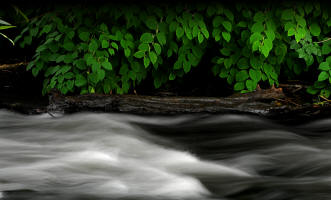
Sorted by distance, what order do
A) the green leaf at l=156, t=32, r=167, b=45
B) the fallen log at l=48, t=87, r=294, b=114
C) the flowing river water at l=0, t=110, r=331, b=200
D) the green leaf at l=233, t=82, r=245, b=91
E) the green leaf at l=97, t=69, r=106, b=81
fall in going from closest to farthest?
the flowing river water at l=0, t=110, r=331, b=200 < the fallen log at l=48, t=87, r=294, b=114 < the green leaf at l=97, t=69, r=106, b=81 < the green leaf at l=156, t=32, r=167, b=45 < the green leaf at l=233, t=82, r=245, b=91

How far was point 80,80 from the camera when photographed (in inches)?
202

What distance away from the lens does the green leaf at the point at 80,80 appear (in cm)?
509

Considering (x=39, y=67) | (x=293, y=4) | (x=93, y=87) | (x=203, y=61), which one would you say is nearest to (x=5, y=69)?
(x=39, y=67)

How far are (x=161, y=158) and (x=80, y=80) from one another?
5.18 feet

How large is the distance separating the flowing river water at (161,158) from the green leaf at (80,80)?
368 mm

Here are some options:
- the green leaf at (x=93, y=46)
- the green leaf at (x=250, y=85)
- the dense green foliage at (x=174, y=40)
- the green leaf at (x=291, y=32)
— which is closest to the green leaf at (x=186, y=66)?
the dense green foliage at (x=174, y=40)

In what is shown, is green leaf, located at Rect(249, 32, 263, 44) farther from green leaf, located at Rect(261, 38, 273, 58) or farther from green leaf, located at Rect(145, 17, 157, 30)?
green leaf, located at Rect(145, 17, 157, 30)

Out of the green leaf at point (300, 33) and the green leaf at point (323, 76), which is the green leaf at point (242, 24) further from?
the green leaf at point (323, 76)

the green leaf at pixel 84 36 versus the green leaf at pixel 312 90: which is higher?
the green leaf at pixel 84 36

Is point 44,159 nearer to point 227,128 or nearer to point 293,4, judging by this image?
point 227,128

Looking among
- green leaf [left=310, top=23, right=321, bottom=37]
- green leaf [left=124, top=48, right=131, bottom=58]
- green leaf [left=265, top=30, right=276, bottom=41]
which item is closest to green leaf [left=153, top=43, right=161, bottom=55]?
green leaf [left=124, top=48, right=131, bottom=58]

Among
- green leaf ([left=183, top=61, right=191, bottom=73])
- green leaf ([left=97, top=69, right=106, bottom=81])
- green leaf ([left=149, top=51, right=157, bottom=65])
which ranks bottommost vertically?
green leaf ([left=97, top=69, right=106, bottom=81])

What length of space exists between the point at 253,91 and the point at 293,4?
91cm

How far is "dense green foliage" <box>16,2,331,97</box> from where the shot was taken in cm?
511
